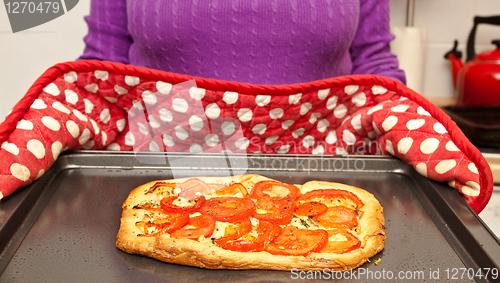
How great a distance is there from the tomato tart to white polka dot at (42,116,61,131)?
0.26 m

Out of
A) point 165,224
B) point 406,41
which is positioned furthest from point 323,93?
point 406,41

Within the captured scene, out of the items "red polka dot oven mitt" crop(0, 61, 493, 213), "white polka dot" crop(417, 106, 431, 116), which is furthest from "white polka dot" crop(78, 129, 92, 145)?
"white polka dot" crop(417, 106, 431, 116)

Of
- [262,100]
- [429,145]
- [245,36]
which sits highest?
[245,36]

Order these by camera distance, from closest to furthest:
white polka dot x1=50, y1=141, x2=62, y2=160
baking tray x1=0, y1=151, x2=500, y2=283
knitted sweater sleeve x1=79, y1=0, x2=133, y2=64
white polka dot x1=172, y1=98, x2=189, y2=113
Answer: baking tray x1=0, y1=151, x2=500, y2=283, white polka dot x1=50, y1=141, x2=62, y2=160, white polka dot x1=172, y1=98, x2=189, y2=113, knitted sweater sleeve x1=79, y1=0, x2=133, y2=64

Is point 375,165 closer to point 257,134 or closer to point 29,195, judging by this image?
point 257,134

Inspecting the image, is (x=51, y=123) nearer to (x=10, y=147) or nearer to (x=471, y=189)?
(x=10, y=147)

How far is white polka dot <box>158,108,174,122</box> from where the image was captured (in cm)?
108

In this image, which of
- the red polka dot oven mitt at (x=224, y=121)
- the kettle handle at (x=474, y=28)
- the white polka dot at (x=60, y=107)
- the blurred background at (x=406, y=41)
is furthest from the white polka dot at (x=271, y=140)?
the kettle handle at (x=474, y=28)

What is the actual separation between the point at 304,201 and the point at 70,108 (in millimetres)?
670

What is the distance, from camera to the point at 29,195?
883mm

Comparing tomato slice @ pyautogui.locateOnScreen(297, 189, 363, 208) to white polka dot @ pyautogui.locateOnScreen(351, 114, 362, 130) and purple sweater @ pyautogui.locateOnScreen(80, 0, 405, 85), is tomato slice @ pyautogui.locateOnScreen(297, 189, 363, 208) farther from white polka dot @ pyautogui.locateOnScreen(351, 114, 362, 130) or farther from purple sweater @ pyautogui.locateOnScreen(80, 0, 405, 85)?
purple sweater @ pyautogui.locateOnScreen(80, 0, 405, 85)

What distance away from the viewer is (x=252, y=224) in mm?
843

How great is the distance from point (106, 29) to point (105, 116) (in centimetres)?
36

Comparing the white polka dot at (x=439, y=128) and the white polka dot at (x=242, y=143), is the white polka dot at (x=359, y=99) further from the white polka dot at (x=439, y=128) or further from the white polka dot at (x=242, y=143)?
the white polka dot at (x=242, y=143)
